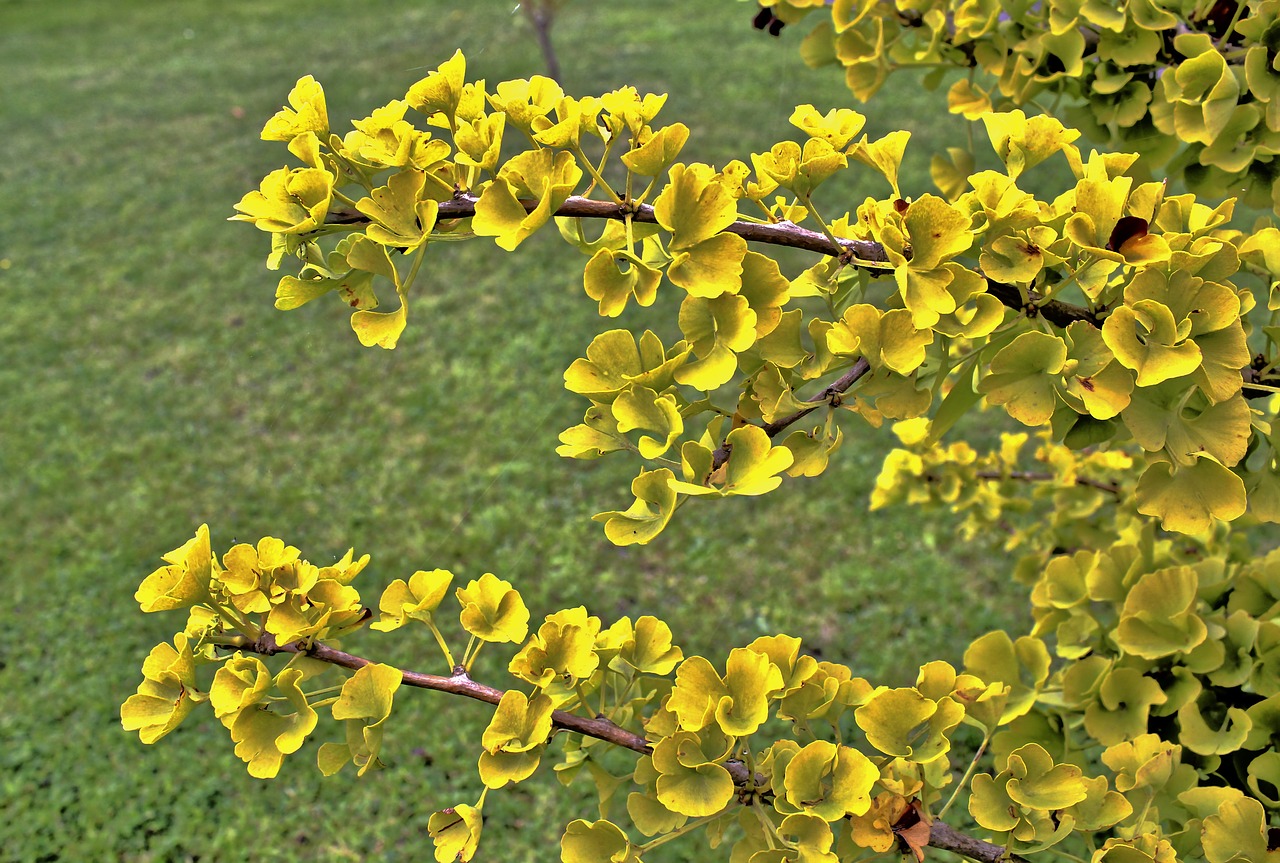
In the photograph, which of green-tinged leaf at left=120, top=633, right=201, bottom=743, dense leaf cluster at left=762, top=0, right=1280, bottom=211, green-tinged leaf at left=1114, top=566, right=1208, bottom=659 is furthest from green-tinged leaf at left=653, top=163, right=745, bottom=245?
green-tinged leaf at left=1114, top=566, right=1208, bottom=659

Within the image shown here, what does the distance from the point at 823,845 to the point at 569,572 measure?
3.17 m

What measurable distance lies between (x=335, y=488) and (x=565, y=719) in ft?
12.4

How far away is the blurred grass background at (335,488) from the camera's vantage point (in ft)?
11.0

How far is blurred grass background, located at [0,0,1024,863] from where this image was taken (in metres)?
3.36

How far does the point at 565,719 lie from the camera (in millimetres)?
1149

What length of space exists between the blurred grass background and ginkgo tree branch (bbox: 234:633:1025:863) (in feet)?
7.04

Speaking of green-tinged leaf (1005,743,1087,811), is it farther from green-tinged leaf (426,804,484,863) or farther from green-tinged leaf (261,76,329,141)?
green-tinged leaf (261,76,329,141)

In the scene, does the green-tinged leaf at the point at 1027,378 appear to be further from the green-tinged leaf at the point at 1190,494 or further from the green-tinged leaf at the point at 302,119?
the green-tinged leaf at the point at 302,119

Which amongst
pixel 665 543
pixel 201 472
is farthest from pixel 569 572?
pixel 201 472

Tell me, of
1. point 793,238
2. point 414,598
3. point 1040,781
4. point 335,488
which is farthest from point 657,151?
point 335,488

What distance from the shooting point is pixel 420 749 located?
348cm

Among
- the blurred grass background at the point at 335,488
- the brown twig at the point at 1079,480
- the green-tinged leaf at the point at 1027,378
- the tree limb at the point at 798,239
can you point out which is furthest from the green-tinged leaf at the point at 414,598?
the blurred grass background at the point at 335,488

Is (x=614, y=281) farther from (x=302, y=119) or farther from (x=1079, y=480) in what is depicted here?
(x=1079, y=480)

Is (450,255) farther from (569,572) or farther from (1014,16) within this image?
(1014,16)
